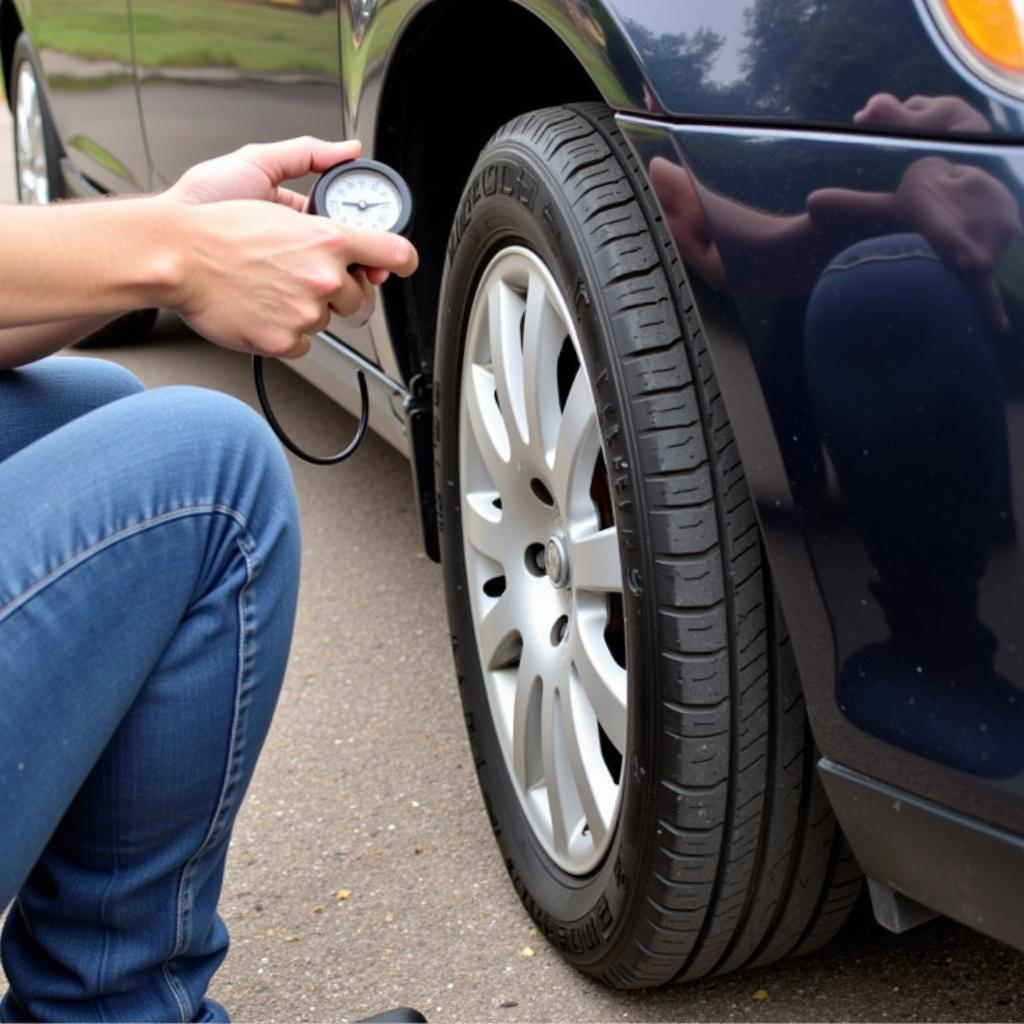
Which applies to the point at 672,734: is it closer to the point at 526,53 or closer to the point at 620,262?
the point at 620,262

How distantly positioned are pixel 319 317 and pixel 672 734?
1.53ft

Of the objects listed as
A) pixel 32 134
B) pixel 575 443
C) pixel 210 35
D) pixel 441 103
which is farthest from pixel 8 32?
pixel 575 443

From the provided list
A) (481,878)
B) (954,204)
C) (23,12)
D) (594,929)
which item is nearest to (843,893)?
(594,929)

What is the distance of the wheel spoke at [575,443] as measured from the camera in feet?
4.86

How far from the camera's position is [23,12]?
13.5 feet

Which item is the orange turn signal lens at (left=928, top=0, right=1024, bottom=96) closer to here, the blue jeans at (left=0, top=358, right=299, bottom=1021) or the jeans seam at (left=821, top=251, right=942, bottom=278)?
the jeans seam at (left=821, top=251, right=942, bottom=278)

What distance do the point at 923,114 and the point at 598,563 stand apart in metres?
0.58

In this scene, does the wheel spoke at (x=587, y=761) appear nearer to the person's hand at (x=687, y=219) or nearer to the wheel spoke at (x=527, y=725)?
the wheel spoke at (x=527, y=725)

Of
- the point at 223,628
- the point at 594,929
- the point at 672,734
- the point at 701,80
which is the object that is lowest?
the point at 594,929

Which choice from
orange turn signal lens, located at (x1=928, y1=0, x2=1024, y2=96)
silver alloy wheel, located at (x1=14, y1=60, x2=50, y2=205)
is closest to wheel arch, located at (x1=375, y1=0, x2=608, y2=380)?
orange turn signal lens, located at (x1=928, y1=0, x2=1024, y2=96)

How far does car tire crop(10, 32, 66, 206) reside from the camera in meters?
4.36

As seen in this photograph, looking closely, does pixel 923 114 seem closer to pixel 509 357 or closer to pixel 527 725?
pixel 509 357

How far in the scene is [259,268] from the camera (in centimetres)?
122

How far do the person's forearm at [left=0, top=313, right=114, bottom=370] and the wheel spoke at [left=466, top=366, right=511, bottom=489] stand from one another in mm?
465
